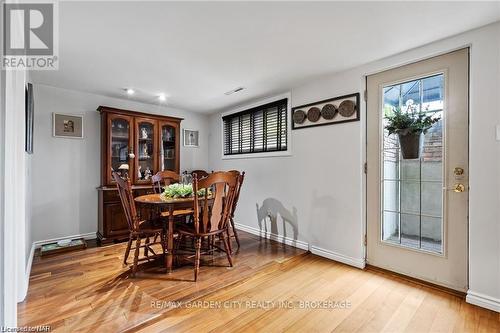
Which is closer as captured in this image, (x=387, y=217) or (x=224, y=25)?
(x=224, y=25)

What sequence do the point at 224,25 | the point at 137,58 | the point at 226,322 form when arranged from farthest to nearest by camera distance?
the point at 137,58
the point at 224,25
the point at 226,322

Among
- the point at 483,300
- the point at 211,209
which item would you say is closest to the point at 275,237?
the point at 211,209

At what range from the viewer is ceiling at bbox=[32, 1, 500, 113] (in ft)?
5.45

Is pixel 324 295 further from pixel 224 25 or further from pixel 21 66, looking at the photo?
pixel 21 66

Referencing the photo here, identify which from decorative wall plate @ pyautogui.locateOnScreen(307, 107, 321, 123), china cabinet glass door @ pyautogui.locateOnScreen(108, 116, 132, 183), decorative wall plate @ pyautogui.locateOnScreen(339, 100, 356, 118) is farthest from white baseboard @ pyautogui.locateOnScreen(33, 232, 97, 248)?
decorative wall plate @ pyautogui.locateOnScreen(339, 100, 356, 118)

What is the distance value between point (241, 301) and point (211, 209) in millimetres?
874

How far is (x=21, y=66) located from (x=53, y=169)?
7.05 feet

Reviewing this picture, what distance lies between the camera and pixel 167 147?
162 inches

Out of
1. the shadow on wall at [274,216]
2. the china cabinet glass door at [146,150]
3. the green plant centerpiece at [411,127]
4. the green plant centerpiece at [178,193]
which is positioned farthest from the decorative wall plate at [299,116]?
the china cabinet glass door at [146,150]

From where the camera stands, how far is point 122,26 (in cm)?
185

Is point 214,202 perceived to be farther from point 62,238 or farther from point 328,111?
point 62,238

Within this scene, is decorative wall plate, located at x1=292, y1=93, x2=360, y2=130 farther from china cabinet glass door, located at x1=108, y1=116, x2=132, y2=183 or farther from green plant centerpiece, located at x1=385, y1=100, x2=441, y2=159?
china cabinet glass door, located at x1=108, y1=116, x2=132, y2=183

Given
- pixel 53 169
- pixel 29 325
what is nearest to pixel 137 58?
pixel 53 169

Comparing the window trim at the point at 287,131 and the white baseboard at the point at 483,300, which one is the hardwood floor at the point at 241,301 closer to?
the white baseboard at the point at 483,300
